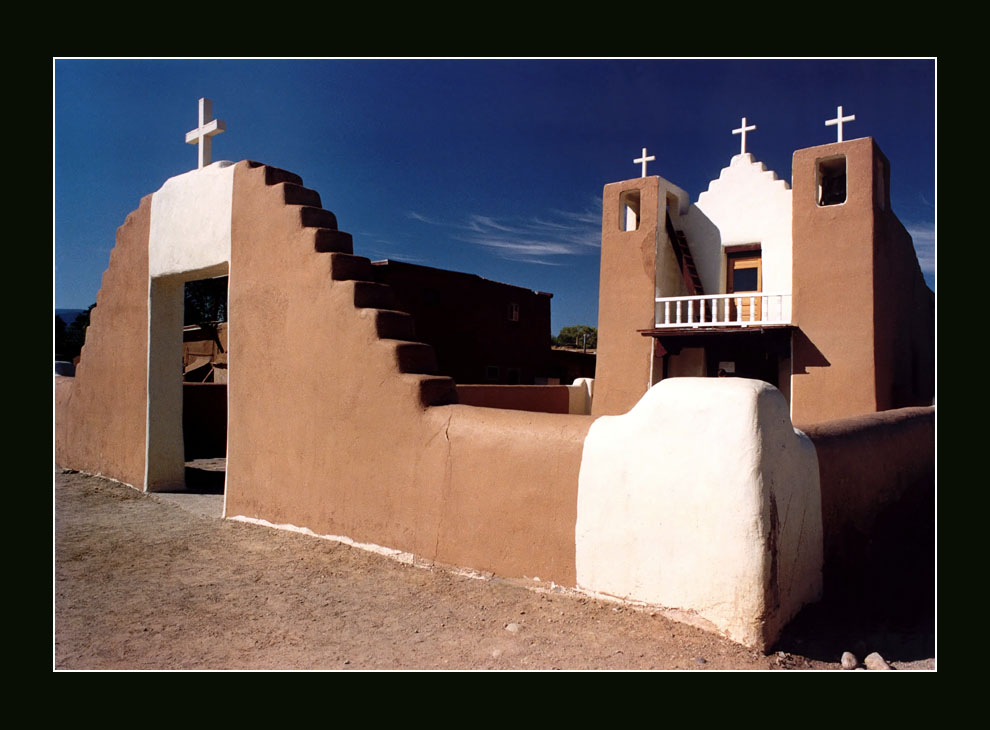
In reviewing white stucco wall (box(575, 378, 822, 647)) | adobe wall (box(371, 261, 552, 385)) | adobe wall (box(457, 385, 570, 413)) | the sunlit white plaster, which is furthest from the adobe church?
adobe wall (box(371, 261, 552, 385))

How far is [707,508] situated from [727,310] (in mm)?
9046

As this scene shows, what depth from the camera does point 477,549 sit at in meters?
5.18

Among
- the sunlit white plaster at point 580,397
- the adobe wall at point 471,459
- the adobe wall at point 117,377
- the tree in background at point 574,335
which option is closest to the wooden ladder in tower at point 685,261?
the sunlit white plaster at point 580,397

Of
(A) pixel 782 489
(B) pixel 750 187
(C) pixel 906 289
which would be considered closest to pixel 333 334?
(A) pixel 782 489

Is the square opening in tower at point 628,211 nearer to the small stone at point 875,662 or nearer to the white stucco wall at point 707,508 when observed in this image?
the white stucco wall at point 707,508

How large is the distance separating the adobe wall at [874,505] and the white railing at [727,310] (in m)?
5.02

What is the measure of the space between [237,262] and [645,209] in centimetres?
802

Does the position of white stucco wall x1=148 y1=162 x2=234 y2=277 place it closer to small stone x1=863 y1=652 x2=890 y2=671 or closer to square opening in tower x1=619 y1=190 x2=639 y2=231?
small stone x1=863 y1=652 x2=890 y2=671

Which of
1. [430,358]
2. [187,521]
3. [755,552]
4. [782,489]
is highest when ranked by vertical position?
[430,358]

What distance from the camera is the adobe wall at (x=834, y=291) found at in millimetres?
10633

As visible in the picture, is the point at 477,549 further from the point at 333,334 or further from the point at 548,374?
the point at 548,374

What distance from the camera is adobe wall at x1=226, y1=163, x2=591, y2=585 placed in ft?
16.1

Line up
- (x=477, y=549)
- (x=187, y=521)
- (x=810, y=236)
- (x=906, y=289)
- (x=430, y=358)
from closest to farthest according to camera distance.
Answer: (x=477, y=549) < (x=430, y=358) < (x=187, y=521) < (x=810, y=236) < (x=906, y=289)

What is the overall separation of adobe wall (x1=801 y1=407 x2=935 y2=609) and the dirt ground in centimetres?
59
